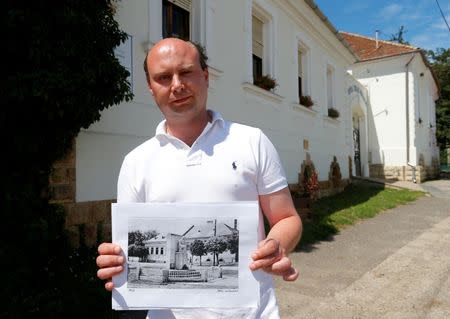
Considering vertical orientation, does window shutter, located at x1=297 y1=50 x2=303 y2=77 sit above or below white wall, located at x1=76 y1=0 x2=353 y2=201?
above

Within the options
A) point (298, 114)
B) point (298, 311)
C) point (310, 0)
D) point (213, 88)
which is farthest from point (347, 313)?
point (310, 0)

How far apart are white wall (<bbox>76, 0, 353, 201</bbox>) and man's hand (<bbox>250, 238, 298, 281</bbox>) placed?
3550mm

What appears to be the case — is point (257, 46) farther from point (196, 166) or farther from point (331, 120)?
point (196, 166)

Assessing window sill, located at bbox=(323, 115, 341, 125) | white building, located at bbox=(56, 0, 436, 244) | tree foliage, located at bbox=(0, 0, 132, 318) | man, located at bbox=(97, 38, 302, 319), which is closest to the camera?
man, located at bbox=(97, 38, 302, 319)

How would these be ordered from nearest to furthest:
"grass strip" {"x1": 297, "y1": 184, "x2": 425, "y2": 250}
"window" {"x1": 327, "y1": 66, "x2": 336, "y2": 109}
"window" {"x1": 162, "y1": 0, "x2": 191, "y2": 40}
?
"window" {"x1": 162, "y1": 0, "x2": 191, "y2": 40} < "grass strip" {"x1": 297, "y1": 184, "x2": 425, "y2": 250} < "window" {"x1": 327, "y1": 66, "x2": 336, "y2": 109}

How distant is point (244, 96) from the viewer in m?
8.41

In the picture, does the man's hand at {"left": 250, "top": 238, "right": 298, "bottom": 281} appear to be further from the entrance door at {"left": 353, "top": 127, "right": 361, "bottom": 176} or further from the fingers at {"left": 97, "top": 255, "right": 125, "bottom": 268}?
the entrance door at {"left": 353, "top": 127, "right": 361, "bottom": 176}

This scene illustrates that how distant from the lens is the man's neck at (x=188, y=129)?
168 cm

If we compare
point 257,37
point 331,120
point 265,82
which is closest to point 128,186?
point 265,82

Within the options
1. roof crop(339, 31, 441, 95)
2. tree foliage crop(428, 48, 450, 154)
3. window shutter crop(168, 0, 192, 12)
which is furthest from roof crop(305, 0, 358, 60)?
tree foliage crop(428, 48, 450, 154)

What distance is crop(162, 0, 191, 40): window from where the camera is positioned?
6.43m

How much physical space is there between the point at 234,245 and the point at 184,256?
7.5 inches

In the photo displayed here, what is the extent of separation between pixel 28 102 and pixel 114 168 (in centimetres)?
188

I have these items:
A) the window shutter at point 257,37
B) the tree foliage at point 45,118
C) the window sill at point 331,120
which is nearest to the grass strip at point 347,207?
the window sill at point 331,120
